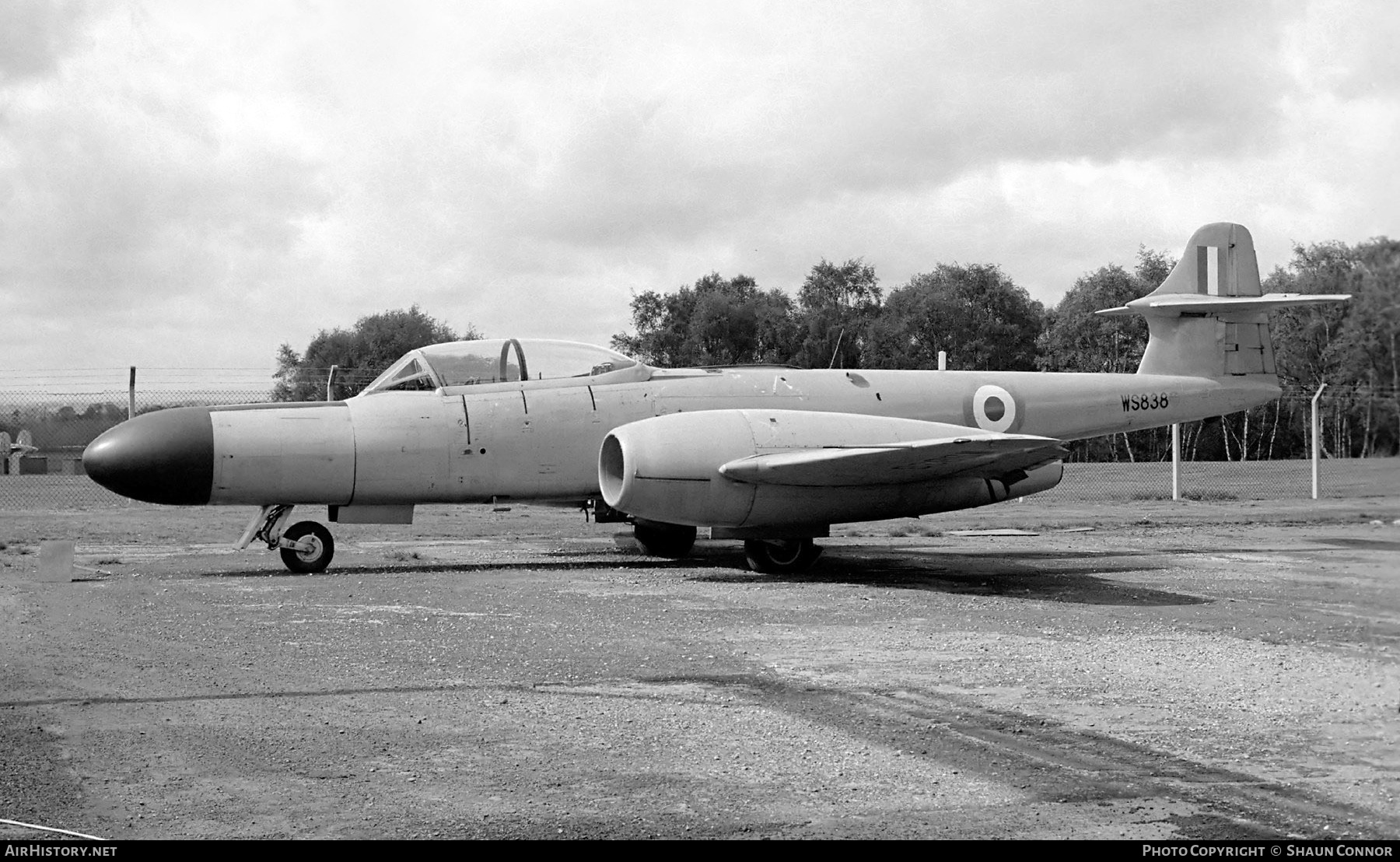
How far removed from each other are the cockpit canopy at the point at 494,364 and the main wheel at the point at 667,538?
1.86 m

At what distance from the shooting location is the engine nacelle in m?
11.0

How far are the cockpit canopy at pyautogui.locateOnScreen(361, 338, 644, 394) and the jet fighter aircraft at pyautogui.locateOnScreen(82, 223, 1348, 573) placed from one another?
18 millimetres

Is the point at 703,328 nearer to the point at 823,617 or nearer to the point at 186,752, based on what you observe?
the point at 823,617

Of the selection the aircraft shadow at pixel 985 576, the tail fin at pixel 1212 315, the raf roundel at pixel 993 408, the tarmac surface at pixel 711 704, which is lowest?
the aircraft shadow at pixel 985 576

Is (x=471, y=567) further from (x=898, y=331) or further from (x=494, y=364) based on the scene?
(x=898, y=331)

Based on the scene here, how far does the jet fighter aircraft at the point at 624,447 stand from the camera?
11.1 metres

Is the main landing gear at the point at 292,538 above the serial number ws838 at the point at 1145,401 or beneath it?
beneath

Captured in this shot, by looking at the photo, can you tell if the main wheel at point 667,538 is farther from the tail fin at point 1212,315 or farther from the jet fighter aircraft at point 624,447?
the tail fin at point 1212,315

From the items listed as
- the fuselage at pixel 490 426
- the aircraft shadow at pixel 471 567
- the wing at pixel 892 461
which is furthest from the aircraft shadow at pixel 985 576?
the fuselage at pixel 490 426

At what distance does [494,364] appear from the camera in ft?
41.8

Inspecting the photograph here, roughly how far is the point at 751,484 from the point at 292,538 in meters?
4.40

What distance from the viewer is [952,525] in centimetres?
1931

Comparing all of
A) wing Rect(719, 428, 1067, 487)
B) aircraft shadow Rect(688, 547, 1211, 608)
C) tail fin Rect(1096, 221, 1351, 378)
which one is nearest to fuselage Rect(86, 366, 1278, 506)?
tail fin Rect(1096, 221, 1351, 378)

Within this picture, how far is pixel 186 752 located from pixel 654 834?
2.07m
